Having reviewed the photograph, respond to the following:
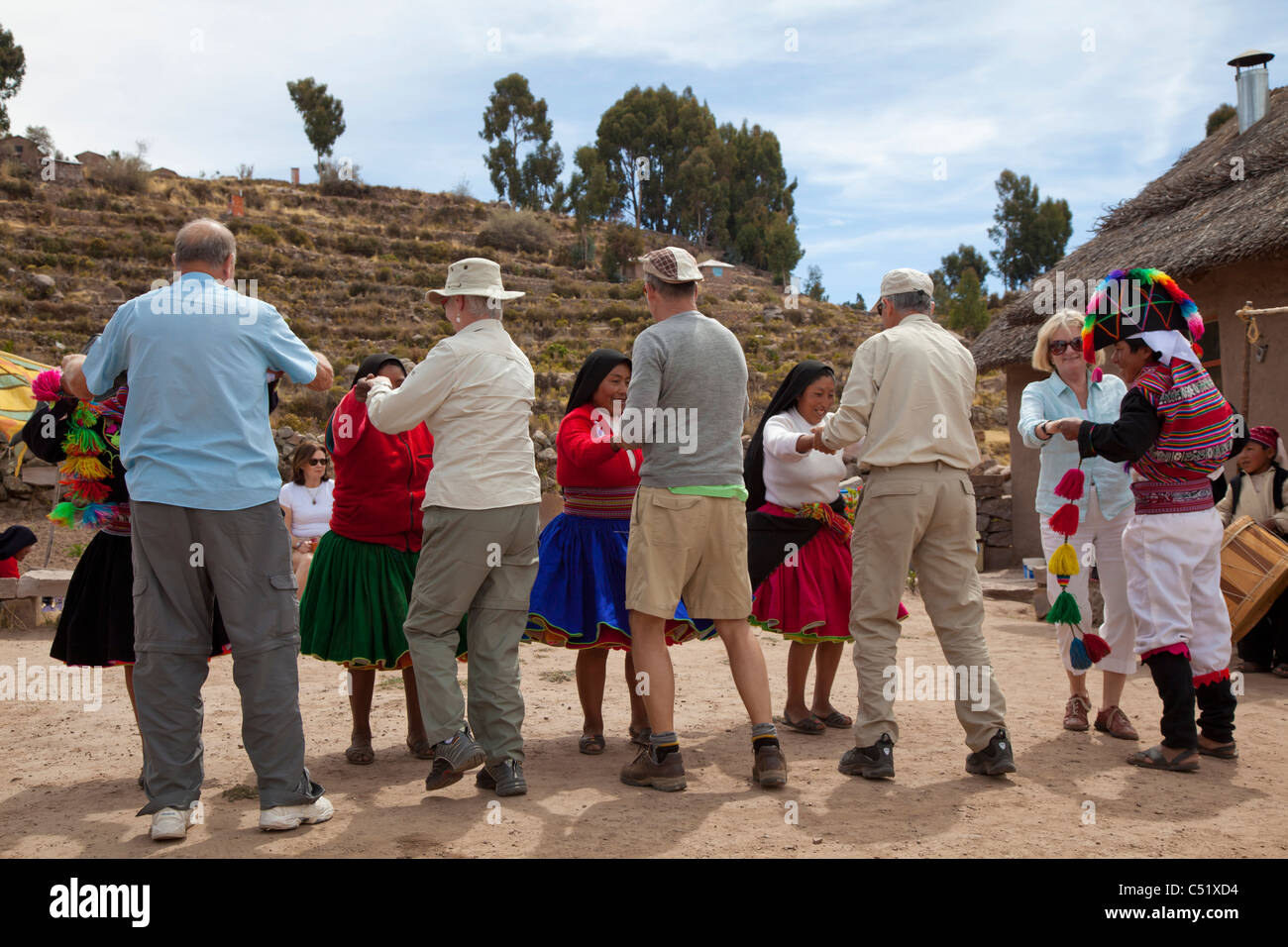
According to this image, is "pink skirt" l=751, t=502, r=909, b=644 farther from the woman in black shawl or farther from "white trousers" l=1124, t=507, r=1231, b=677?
"white trousers" l=1124, t=507, r=1231, b=677

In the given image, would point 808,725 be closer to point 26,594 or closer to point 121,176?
point 26,594

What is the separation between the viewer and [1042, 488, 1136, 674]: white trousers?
5164mm

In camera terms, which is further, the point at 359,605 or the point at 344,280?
the point at 344,280

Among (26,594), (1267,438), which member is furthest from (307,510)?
(1267,438)

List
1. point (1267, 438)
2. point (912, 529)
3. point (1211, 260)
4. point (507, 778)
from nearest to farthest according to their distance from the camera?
point (507, 778)
point (912, 529)
point (1267, 438)
point (1211, 260)

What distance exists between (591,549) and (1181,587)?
265 centimetres

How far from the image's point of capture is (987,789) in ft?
14.0

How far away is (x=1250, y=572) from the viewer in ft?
22.0

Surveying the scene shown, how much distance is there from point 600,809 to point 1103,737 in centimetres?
276

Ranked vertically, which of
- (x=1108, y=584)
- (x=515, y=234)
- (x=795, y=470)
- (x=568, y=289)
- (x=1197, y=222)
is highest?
(x=515, y=234)

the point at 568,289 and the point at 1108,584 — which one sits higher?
the point at 568,289

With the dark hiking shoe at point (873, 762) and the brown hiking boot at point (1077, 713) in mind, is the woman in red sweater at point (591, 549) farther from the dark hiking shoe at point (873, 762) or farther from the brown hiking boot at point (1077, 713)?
the brown hiking boot at point (1077, 713)

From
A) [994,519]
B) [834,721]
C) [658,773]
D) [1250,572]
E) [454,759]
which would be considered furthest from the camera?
Result: [994,519]
